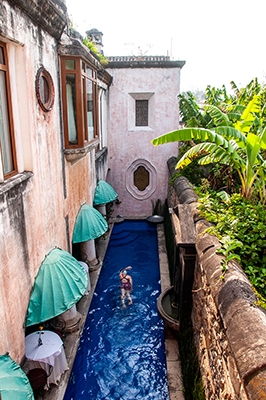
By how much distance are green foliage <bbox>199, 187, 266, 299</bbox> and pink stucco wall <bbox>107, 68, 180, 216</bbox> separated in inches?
417

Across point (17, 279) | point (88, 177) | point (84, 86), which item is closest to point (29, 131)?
point (17, 279)

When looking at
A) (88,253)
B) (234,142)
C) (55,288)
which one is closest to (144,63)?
(88,253)

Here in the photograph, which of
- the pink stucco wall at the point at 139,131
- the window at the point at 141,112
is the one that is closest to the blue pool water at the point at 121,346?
the pink stucco wall at the point at 139,131

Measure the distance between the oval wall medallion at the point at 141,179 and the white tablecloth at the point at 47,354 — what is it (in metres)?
11.4

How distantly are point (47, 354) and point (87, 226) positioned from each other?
13.6ft

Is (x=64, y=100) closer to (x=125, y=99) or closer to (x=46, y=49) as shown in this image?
(x=46, y=49)

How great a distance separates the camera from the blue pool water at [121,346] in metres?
6.62

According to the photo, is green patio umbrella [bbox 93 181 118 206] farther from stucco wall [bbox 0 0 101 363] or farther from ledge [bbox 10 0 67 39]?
ledge [bbox 10 0 67 39]

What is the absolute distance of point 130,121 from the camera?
52.4ft

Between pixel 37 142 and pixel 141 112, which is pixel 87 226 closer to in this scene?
pixel 37 142

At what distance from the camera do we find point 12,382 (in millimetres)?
4035

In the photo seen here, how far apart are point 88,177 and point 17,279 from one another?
6296 millimetres

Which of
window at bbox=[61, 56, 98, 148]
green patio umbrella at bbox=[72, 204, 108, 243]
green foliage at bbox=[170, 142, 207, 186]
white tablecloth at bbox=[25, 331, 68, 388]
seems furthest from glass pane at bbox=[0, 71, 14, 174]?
green foliage at bbox=[170, 142, 207, 186]

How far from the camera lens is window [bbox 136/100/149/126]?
15.9 metres
